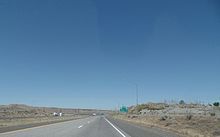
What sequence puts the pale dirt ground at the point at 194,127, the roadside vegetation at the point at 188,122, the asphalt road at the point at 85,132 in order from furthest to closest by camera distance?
the roadside vegetation at the point at 188,122 → the pale dirt ground at the point at 194,127 → the asphalt road at the point at 85,132

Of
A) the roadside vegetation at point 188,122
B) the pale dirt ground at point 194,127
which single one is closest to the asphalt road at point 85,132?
the pale dirt ground at point 194,127

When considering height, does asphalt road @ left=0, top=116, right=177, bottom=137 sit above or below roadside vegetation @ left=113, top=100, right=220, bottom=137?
below

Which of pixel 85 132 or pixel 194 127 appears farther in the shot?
pixel 194 127

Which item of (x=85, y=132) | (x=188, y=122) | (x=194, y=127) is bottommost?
(x=85, y=132)

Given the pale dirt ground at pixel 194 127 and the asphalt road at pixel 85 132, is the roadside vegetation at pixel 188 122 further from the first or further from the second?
the asphalt road at pixel 85 132

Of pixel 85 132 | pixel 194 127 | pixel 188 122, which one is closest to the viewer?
pixel 85 132

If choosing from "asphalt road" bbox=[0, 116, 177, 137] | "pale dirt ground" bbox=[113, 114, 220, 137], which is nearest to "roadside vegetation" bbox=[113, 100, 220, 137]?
"pale dirt ground" bbox=[113, 114, 220, 137]

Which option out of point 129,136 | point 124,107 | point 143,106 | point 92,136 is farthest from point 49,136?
point 143,106

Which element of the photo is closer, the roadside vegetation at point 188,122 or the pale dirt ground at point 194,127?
the pale dirt ground at point 194,127

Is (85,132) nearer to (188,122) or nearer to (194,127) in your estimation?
(194,127)

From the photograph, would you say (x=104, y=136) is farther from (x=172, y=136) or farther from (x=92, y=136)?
(x=172, y=136)

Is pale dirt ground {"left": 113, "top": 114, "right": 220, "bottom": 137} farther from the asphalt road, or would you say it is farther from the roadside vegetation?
→ the asphalt road

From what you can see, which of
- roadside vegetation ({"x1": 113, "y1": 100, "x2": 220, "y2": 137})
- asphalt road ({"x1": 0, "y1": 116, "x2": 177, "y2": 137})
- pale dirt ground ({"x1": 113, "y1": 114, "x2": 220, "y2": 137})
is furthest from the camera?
roadside vegetation ({"x1": 113, "y1": 100, "x2": 220, "y2": 137})

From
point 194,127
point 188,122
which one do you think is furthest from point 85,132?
point 188,122
